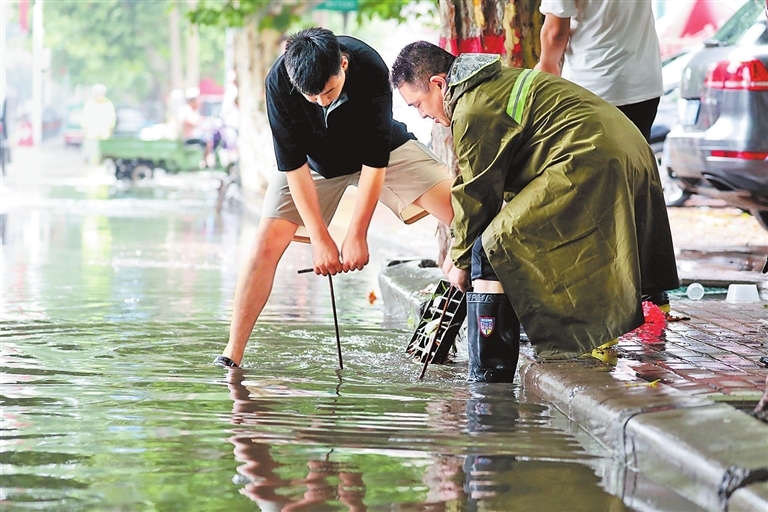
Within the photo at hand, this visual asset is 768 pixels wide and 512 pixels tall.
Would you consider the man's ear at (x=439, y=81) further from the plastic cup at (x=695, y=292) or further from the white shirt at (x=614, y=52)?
the plastic cup at (x=695, y=292)

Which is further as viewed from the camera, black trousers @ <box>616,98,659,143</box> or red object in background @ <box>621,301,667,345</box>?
black trousers @ <box>616,98,659,143</box>

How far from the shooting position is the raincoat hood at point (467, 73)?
207 inches

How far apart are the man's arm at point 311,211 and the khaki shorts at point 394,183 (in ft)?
0.83

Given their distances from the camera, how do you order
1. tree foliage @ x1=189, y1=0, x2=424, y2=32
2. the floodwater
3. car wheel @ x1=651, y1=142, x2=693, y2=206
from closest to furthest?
1. the floodwater
2. car wheel @ x1=651, y1=142, x2=693, y2=206
3. tree foliage @ x1=189, y1=0, x2=424, y2=32

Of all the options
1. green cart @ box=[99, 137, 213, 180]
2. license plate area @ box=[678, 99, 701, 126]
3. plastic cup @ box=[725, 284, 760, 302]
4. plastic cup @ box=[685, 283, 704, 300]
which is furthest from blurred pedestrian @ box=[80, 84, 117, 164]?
plastic cup @ box=[725, 284, 760, 302]

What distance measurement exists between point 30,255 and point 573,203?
25.1 ft

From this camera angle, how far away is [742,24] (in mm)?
10789

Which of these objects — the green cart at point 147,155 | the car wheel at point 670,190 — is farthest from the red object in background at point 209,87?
the car wheel at point 670,190

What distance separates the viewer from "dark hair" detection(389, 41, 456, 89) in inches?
214

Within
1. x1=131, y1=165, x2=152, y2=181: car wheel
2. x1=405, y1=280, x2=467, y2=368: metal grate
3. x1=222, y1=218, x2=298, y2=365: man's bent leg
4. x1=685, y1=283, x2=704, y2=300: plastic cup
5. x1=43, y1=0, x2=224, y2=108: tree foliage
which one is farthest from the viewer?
x1=43, y1=0, x2=224, y2=108: tree foliage

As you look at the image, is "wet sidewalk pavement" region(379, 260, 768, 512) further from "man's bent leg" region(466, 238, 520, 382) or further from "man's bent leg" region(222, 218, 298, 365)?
"man's bent leg" region(222, 218, 298, 365)

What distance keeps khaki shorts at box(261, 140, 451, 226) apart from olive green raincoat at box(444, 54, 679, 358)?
94 cm

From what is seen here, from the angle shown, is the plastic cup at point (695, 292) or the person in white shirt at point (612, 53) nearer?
the person in white shirt at point (612, 53)

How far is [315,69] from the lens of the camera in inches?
209
